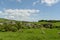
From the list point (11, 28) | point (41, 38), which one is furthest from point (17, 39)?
point (11, 28)

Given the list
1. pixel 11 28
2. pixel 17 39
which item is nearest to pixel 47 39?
pixel 17 39

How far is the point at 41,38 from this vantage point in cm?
4116

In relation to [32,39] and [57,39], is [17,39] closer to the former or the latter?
[32,39]

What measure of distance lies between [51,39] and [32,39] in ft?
17.7

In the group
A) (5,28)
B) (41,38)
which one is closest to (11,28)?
(5,28)

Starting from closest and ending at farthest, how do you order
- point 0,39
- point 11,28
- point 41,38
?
point 0,39 → point 41,38 → point 11,28

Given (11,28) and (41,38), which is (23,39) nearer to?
(41,38)

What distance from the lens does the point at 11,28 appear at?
65.4m

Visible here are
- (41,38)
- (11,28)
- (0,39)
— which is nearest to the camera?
(0,39)

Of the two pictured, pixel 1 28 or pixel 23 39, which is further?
pixel 1 28

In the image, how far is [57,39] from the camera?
A: 1670 inches

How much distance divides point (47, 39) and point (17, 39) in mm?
7899

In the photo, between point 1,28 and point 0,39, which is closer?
point 0,39

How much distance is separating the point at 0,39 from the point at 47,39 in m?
11.9
